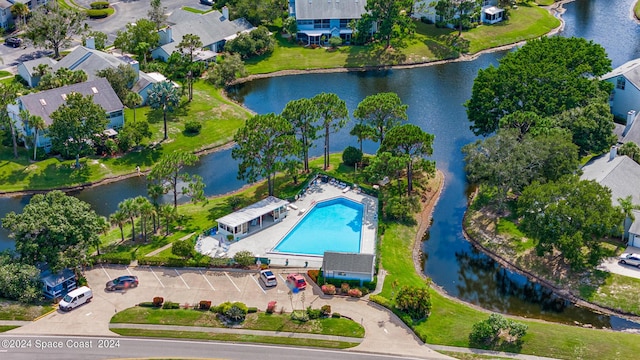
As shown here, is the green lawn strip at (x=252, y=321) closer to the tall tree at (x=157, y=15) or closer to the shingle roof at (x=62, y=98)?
the shingle roof at (x=62, y=98)

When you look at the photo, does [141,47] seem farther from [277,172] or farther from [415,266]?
[415,266]

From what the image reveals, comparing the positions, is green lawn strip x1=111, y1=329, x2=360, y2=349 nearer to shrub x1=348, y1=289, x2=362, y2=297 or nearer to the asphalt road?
the asphalt road

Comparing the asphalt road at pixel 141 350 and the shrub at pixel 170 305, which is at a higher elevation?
the shrub at pixel 170 305

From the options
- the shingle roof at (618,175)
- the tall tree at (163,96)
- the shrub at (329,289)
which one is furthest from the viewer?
the tall tree at (163,96)

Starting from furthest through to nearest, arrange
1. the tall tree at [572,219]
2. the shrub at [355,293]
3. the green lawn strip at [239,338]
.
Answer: the tall tree at [572,219]
the shrub at [355,293]
the green lawn strip at [239,338]

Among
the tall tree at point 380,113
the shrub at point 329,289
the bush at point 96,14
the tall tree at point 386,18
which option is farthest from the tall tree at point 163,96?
the bush at point 96,14

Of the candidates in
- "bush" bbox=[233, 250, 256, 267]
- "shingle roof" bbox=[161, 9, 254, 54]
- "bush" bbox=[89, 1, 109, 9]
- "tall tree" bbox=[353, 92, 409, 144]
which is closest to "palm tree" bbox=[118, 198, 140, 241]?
"bush" bbox=[233, 250, 256, 267]
